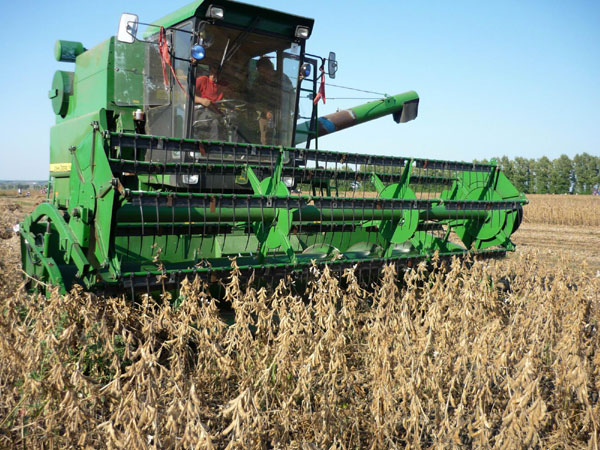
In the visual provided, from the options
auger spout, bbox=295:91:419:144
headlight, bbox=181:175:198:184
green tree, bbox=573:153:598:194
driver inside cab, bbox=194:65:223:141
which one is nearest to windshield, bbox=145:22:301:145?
driver inside cab, bbox=194:65:223:141

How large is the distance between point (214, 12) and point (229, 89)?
0.66m

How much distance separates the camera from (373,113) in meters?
7.11

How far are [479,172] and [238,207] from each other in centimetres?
273

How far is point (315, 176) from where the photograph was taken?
15.0 ft

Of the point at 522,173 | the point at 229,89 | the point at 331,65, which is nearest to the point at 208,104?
the point at 229,89

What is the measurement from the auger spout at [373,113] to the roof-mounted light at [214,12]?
2.13 m

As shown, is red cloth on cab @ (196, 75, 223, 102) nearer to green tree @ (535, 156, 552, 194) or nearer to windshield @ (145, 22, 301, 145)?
windshield @ (145, 22, 301, 145)

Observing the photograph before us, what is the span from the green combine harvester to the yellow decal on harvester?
3cm

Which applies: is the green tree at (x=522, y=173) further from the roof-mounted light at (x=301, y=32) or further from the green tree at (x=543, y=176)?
the roof-mounted light at (x=301, y=32)

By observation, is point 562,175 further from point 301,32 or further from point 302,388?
point 302,388

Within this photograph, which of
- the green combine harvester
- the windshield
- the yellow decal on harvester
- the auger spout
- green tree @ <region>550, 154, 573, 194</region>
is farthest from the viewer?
green tree @ <region>550, 154, 573, 194</region>

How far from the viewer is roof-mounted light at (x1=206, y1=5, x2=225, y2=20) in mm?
4348

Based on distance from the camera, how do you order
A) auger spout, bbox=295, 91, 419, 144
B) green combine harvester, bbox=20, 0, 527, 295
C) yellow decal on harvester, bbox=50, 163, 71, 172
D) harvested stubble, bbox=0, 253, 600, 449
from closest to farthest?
harvested stubble, bbox=0, 253, 600, 449, green combine harvester, bbox=20, 0, 527, 295, yellow decal on harvester, bbox=50, 163, 71, 172, auger spout, bbox=295, 91, 419, 144

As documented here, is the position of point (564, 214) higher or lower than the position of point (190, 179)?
lower
